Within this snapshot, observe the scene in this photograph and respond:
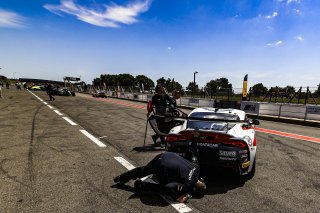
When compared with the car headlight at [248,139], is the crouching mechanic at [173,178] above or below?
below

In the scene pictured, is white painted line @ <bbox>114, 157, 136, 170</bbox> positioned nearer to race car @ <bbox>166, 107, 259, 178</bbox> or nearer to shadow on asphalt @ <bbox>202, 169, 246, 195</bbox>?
race car @ <bbox>166, 107, 259, 178</bbox>

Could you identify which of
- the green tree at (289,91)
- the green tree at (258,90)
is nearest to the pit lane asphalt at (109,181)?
the green tree at (289,91)

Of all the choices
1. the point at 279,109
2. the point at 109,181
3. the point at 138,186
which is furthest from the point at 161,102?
the point at 279,109

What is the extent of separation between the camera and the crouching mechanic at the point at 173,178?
13.1 ft

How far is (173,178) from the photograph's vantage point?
4.04 meters

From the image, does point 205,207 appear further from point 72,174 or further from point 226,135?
point 72,174

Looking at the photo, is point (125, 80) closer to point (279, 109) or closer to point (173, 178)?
point (279, 109)

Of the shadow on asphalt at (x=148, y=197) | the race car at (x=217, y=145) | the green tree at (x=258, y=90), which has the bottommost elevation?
the shadow on asphalt at (x=148, y=197)

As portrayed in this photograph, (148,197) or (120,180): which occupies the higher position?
(120,180)

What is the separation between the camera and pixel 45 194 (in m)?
4.21

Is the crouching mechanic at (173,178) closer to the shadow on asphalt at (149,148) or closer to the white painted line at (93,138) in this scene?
the shadow on asphalt at (149,148)

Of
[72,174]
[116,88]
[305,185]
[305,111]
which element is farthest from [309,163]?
[116,88]

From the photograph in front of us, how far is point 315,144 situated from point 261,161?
3653 mm

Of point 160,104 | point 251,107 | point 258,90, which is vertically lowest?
point 251,107
